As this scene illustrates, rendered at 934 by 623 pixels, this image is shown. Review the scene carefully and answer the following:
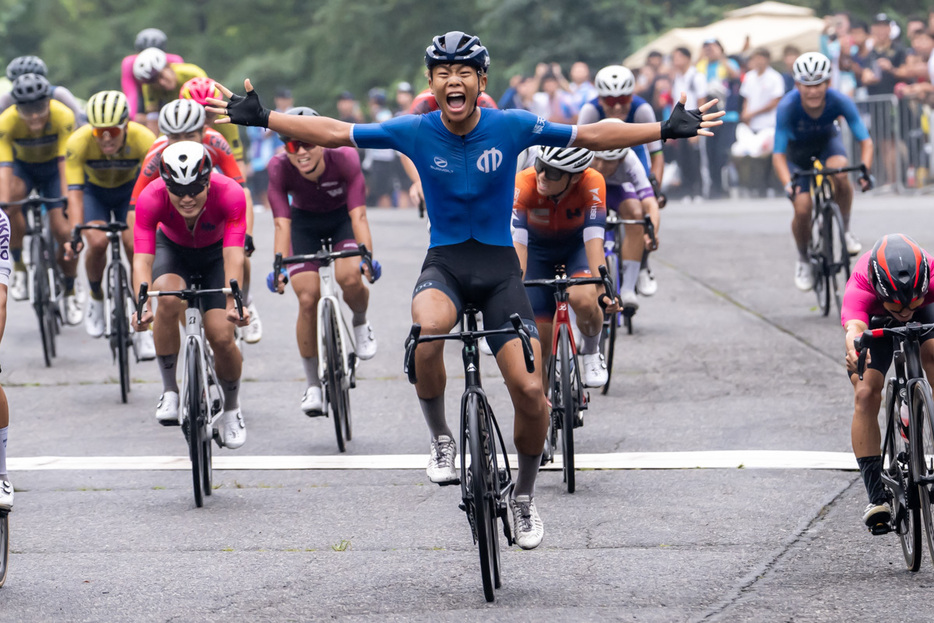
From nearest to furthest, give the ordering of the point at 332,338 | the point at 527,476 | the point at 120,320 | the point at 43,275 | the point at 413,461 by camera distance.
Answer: the point at 527,476
the point at 413,461
the point at 332,338
the point at 120,320
the point at 43,275

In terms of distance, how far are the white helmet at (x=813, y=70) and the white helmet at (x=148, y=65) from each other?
5658 millimetres

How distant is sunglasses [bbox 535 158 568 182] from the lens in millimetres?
9393

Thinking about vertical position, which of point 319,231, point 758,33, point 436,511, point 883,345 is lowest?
point 436,511

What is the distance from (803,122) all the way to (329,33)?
27.7 m

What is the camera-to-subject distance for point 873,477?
285 inches

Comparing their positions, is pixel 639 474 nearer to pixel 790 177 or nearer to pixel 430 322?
pixel 430 322

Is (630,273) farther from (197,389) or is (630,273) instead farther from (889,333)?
(889,333)

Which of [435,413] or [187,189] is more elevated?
[187,189]

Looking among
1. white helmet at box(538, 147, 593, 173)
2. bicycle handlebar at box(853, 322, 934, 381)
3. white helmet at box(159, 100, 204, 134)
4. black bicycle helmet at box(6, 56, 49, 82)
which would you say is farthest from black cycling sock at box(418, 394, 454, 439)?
black bicycle helmet at box(6, 56, 49, 82)

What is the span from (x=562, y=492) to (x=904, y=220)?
42.1 ft

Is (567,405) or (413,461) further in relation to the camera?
(413,461)

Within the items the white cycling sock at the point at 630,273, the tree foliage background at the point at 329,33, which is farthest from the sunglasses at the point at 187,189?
the tree foliage background at the point at 329,33

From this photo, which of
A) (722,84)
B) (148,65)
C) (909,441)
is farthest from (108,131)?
(722,84)

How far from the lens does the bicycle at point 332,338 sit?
10.2 m
